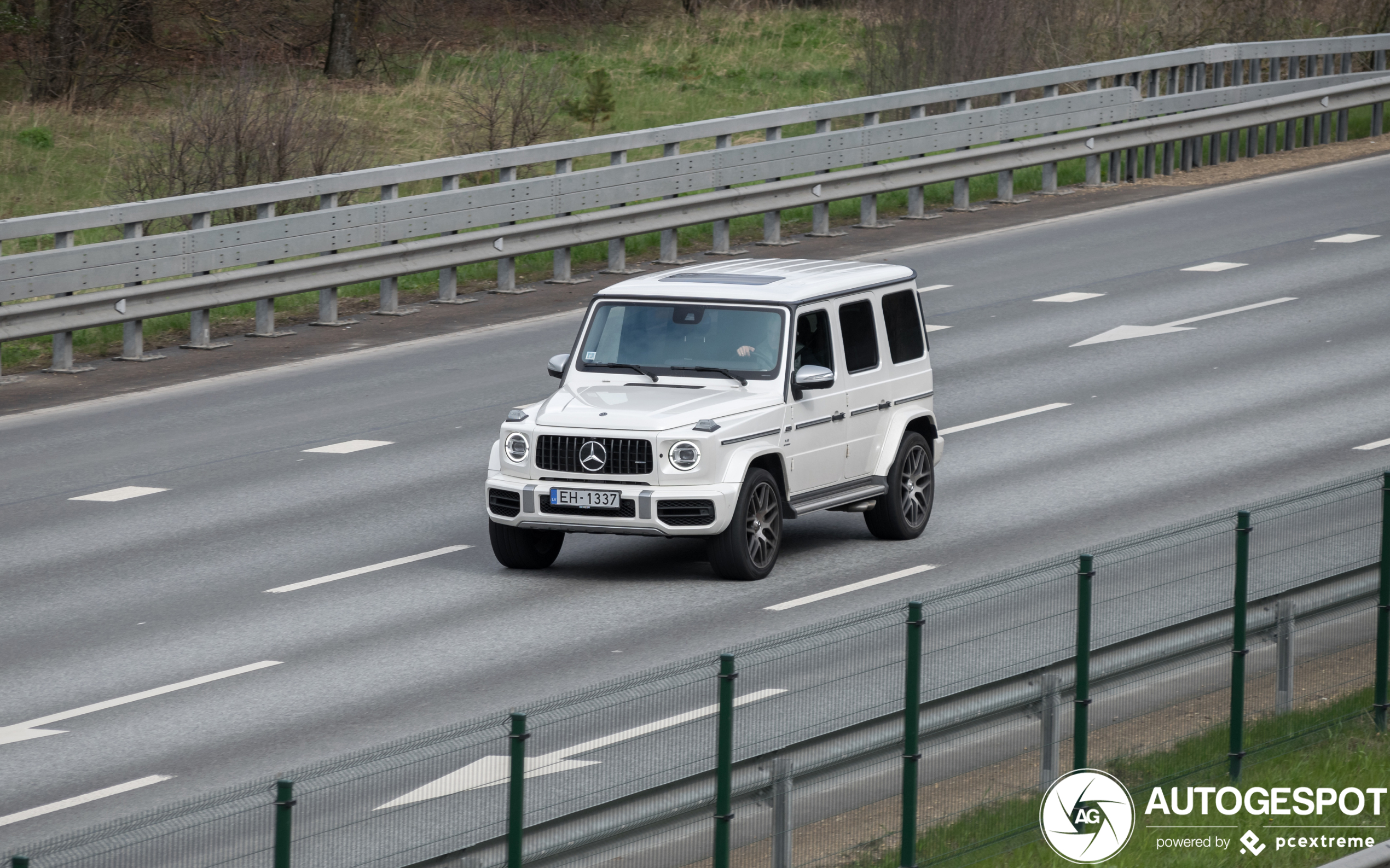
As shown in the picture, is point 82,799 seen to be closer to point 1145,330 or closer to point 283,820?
point 283,820

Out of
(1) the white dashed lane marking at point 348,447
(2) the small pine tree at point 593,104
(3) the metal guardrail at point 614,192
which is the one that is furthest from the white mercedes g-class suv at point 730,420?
(2) the small pine tree at point 593,104

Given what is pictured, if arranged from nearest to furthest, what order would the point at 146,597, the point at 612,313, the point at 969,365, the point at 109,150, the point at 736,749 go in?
the point at 736,749 → the point at 146,597 → the point at 612,313 → the point at 969,365 → the point at 109,150

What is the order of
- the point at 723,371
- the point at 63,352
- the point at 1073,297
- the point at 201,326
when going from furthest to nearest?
the point at 1073,297 < the point at 201,326 < the point at 63,352 < the point at 723,371

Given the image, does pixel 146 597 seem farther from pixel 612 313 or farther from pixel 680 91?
pixel 680 91

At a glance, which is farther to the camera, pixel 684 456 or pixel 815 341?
pixel 815 341

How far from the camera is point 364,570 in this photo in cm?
1412

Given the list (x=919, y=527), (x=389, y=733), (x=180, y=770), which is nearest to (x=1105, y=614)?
(x=389, y=733)

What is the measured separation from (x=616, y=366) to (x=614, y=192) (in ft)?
35.9

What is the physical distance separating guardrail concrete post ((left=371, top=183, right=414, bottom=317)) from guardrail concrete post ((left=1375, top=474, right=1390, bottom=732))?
1389cm

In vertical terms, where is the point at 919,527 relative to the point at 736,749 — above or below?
below

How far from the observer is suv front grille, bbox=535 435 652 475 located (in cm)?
1353

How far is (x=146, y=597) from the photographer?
530 inches

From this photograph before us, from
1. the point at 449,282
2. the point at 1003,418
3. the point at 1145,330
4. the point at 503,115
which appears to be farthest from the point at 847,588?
the point at 503,115

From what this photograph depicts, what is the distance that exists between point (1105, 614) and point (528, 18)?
5164 centimetres
